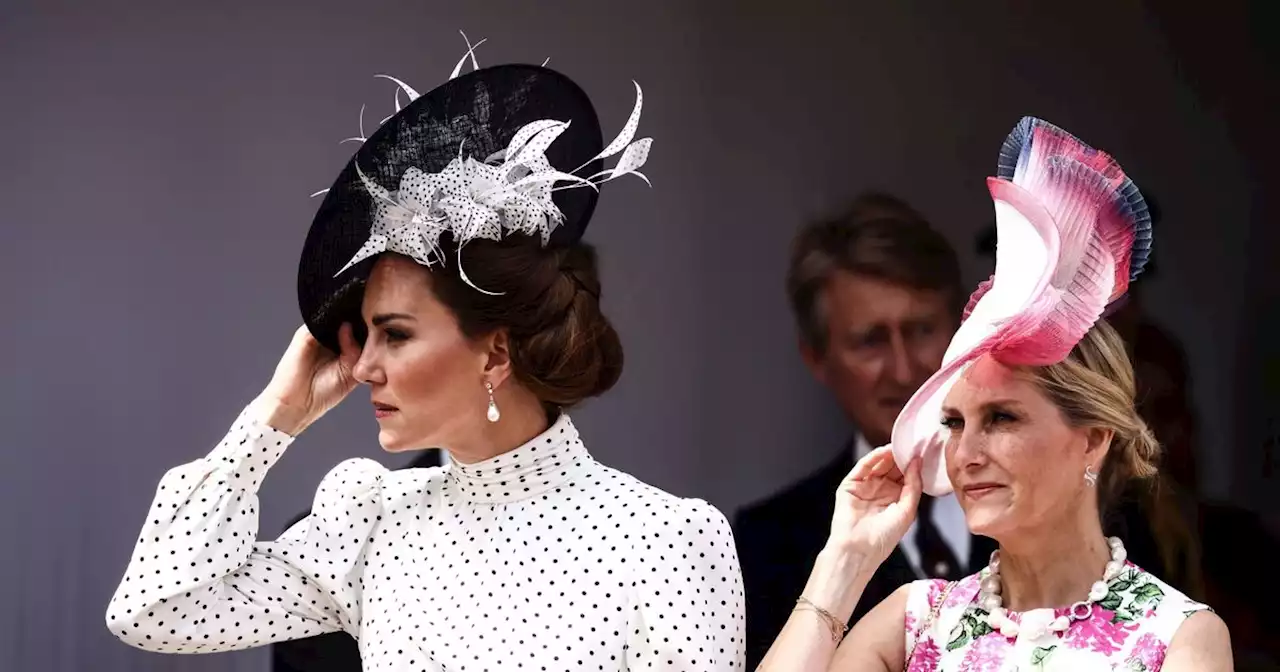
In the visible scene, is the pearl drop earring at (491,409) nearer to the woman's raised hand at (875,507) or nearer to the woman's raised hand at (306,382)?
the woman's raised hand at (306,382)

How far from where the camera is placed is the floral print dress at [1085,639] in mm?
2570

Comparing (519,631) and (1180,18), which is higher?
(1180,18)

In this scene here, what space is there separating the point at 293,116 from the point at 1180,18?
1889mm

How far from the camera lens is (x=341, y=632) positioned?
369 cm

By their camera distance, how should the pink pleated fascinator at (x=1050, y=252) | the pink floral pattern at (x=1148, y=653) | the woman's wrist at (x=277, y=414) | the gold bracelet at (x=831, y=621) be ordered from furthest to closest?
the woman's wrist at (x=277, y=414) < the gold bracelet at (x=831, y=621) < the pink pleated fascinator at (x=1050, y=252) < the pink floral pattern at (x=1148, y=653)

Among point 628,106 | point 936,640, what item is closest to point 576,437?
point 936,640

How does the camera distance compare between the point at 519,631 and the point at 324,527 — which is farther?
the point at 324,527

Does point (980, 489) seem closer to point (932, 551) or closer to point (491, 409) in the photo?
point (932, 551)

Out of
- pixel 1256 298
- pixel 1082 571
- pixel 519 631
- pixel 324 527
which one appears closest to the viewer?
pixel 1082 571

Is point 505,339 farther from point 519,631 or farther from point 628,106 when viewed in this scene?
point 628,106

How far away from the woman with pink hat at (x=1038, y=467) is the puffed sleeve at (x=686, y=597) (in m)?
0.09

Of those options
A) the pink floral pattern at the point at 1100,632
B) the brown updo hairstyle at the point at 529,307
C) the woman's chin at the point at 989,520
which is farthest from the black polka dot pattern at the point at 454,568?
the pink floral pattern at the point at 1100,632

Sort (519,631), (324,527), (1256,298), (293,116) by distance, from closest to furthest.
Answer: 1. (519,631)
2. (324,527)
3. (1256,298)
4. (293,116)

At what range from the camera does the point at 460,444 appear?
296 centimetres
